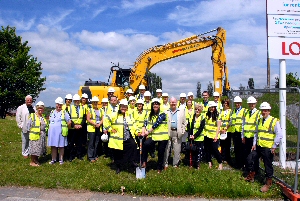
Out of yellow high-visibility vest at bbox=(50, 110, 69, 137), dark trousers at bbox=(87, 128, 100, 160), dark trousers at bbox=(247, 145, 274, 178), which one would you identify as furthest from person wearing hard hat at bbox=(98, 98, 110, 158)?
dark trousers at bbox=(247, 145, 274, 178)

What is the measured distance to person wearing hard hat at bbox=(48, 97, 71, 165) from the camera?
8.69 meters

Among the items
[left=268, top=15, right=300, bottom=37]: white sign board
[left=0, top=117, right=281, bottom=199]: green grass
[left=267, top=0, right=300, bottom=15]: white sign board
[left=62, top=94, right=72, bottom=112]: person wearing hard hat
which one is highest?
[left=267, top=0, right=300, bottom=15]: white sign board

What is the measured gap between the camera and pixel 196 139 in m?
8.41

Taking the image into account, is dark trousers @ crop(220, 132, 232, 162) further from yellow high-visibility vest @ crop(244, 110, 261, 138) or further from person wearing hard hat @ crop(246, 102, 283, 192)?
person wearing hard hat @ crop(246, 102, 283, 192)

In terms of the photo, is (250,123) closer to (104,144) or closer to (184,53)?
(104,144)

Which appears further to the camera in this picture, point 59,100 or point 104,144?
point 104,144

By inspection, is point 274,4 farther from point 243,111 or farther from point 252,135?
point 252,135

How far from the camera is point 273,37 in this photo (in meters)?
8.02

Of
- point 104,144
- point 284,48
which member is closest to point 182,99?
point 104,144

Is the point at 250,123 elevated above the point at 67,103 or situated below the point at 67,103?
below

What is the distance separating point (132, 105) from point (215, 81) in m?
4.97

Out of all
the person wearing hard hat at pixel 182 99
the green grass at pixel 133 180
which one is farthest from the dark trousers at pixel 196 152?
the person wearing hard hat at pixel 182 99

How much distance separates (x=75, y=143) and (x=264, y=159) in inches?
231

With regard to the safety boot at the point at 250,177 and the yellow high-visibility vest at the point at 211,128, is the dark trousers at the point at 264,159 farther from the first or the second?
the yellow high-visibility vest at the point at 211,128
